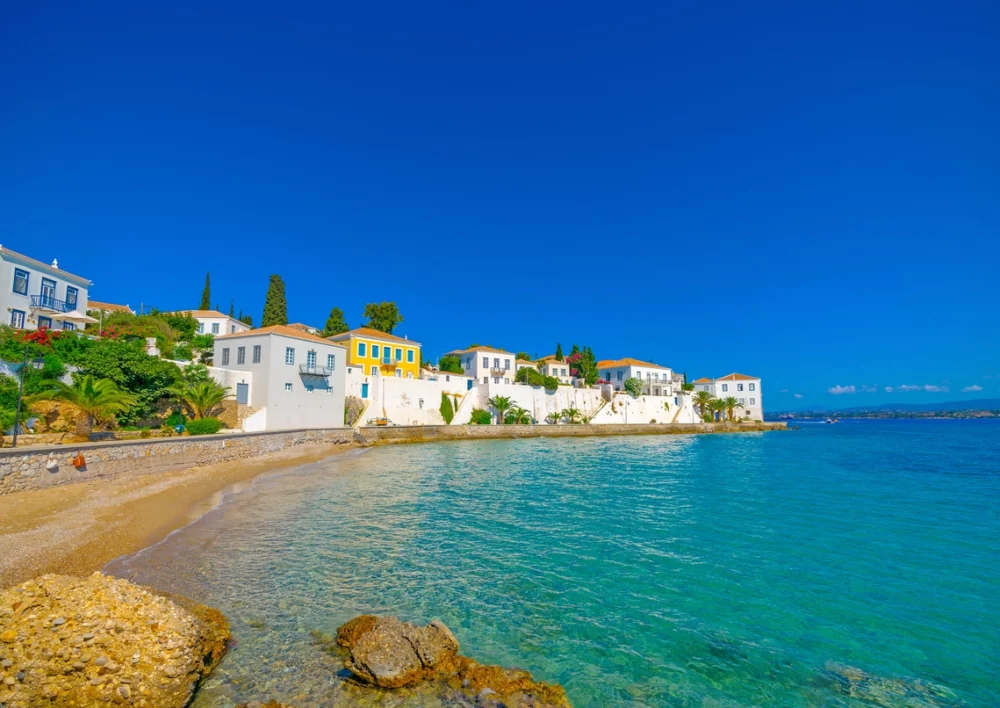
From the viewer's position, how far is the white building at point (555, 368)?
62031 millimetres

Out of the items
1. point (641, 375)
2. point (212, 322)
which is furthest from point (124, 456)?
point (641, 375)

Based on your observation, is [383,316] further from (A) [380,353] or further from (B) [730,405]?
(B) [730,405]

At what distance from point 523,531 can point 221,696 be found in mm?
7884

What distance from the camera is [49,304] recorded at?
103 ft

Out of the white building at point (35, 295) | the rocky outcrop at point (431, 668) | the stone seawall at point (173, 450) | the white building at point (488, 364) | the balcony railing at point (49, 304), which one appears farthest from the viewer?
the white building at point (488, 364)

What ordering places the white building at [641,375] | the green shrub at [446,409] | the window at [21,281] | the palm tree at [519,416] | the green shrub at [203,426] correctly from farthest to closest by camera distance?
the white building at [641,375], the palm tree at [519,416], the green shrub at [446,409], the window at [21,281], the green shrub at [203,426]

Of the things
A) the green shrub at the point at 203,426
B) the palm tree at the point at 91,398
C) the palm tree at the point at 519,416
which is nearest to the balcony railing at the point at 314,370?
the green shrub at the point at 203,426

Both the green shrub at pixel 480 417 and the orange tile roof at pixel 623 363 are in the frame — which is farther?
the orange tile roof at pixel 623 363

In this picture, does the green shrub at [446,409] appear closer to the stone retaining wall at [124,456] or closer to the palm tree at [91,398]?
the stone retaining wall at [124,456]

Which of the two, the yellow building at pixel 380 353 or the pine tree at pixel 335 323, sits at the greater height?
the pine tree at pixel 335 323

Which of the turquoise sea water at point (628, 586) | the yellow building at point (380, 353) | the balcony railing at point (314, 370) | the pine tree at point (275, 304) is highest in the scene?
the pine tree at point (275, 304)

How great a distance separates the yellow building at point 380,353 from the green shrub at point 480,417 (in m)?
6.94

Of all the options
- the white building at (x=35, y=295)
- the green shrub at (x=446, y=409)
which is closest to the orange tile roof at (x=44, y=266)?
the white building at (x=35, y=295)

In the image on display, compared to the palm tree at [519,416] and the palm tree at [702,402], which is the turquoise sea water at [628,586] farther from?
the palm tree at [702,402]
